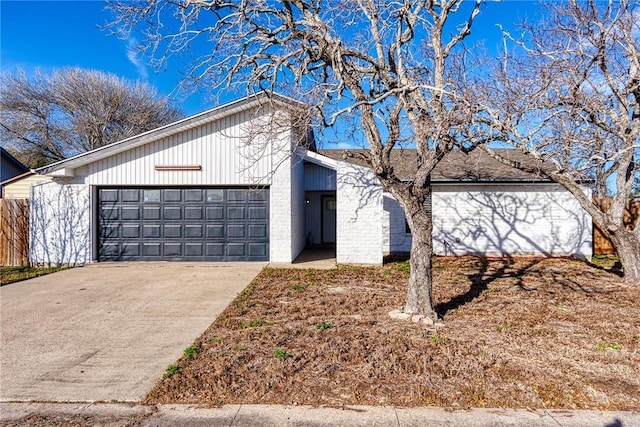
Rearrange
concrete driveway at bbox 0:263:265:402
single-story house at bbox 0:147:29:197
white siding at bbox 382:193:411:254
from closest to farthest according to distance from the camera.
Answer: concrete driveway at bbox 0:263:265:402 < white siding at bbox 382:193:411:254 < single-story house at bbox 0:147:29:197

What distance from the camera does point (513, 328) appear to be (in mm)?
5332

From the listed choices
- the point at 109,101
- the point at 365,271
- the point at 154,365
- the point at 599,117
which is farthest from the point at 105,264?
the point at 109,101

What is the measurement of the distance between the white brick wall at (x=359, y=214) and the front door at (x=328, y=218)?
5893mm

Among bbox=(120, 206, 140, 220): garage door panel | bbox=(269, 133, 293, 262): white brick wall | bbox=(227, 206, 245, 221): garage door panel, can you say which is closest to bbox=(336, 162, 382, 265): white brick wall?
bbox=(269, 133, 293, 262): white brick wall

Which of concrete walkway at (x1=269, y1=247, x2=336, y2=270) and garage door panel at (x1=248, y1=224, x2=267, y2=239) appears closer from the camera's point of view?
concrete walkway at (x1=269, y1=247, x2=336, y2=270)

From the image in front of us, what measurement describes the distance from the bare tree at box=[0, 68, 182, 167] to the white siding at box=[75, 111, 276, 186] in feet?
46.3

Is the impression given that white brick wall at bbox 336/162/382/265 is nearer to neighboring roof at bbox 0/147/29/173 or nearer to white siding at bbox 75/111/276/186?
white siding at bbox 75/111/276/186

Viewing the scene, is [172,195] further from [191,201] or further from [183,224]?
[183,224]

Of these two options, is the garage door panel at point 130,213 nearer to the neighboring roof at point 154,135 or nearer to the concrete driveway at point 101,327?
the neighboring roof at point 154,135

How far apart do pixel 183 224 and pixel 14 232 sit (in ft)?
16.3

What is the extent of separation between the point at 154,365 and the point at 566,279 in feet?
30.0

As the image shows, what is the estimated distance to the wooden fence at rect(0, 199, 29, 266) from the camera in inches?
453

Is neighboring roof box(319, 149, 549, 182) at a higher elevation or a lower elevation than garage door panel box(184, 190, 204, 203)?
higher

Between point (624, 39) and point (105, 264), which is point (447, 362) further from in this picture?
point (105, 264)
